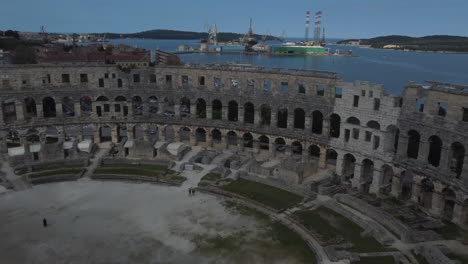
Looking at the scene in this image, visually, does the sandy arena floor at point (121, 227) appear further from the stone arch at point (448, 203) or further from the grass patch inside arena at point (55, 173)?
the stone arch at point (448, 203)

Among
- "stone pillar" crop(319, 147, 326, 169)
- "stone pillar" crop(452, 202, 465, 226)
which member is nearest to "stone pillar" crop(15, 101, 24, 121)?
"stone pillar" crop(319, 147, 326, 169)

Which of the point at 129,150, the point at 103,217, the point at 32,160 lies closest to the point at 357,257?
the point at 103,217

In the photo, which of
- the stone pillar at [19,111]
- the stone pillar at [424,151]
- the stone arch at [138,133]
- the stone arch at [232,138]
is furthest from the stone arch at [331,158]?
the stone pillar at [19,111]

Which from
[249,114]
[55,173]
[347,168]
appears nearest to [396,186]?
[347,168]

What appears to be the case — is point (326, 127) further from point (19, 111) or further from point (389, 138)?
point (19, 111)

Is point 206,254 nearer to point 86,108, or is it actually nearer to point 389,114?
point 389,114

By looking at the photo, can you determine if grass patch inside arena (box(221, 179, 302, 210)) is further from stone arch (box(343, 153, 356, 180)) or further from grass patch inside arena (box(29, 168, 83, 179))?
grass patch inside arena (box(29, 168, 83, 179))
